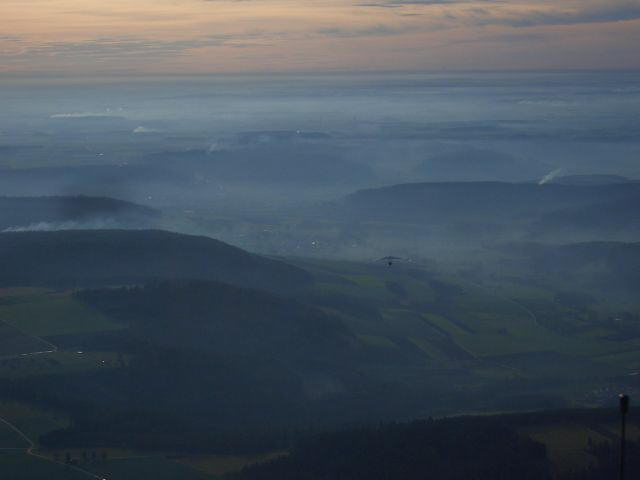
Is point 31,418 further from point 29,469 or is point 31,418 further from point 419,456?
point 419,456

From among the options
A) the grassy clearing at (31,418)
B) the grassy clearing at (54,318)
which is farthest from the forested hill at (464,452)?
the grassy clearing at (54,318)

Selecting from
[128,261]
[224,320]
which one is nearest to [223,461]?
[224,320]

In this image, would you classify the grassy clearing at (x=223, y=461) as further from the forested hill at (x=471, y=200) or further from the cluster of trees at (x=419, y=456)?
the forested hill at (x=471, y=200)

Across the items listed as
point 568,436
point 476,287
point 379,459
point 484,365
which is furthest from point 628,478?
point 476,287

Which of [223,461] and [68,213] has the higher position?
[223,461]

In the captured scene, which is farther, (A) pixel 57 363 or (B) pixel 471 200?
(B) pixel 471 200
